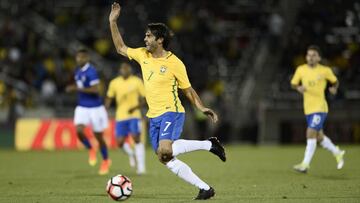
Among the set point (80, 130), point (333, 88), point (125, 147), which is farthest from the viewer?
point (125, 147)

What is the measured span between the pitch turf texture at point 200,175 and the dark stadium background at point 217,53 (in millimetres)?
4925

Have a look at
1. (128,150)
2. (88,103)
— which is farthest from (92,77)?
(128,150)

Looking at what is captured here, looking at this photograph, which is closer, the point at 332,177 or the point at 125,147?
the point at 332,177

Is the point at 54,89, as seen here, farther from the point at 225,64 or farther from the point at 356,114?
the point at 356,114

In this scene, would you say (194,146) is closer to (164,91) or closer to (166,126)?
(166,126)

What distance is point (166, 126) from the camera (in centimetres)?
1123

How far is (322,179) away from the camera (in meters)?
14.6

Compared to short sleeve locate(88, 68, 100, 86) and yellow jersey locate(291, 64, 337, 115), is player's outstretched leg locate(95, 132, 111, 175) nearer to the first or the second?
short sleeve locate(88, 68, 100, 86)

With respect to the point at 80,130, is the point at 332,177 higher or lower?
lower

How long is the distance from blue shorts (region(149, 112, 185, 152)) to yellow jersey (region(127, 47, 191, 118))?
0.08 meters

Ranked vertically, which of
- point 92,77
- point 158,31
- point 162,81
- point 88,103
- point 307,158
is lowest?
point 307,158

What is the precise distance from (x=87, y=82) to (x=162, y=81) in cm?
589

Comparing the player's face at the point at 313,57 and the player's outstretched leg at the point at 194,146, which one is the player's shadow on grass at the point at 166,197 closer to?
the player's outstretched leg at the point at 194,146

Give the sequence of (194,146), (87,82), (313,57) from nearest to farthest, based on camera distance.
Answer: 1. (194,146)
2. (313,57)
3. (87,82)
